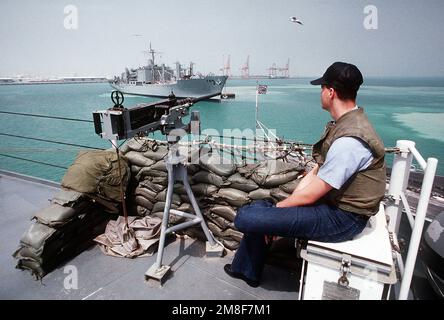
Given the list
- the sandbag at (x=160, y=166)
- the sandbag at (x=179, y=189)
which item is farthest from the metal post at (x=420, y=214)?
the sandbag at (x=160, y=166)

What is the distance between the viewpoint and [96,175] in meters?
2.84

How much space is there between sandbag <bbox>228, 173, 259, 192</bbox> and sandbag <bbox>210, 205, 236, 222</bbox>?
27 centimetres

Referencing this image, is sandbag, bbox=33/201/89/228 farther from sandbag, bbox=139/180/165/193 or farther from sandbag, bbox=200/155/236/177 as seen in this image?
sandbag, bbox=200/155/236/177

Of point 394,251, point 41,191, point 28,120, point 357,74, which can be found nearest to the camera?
point 357,74

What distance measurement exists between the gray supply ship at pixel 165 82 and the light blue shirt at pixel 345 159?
54.3 m

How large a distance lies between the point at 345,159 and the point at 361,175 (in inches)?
8.4

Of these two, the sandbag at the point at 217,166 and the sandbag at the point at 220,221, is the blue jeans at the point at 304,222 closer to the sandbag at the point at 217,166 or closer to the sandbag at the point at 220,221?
the sandbag at the point at 217,166

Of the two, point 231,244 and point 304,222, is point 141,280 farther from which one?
point 304,222

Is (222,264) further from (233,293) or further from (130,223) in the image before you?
(130,223)

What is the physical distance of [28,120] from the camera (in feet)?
138

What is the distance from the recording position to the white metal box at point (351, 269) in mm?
1590

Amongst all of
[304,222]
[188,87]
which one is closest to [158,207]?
[304,222]
